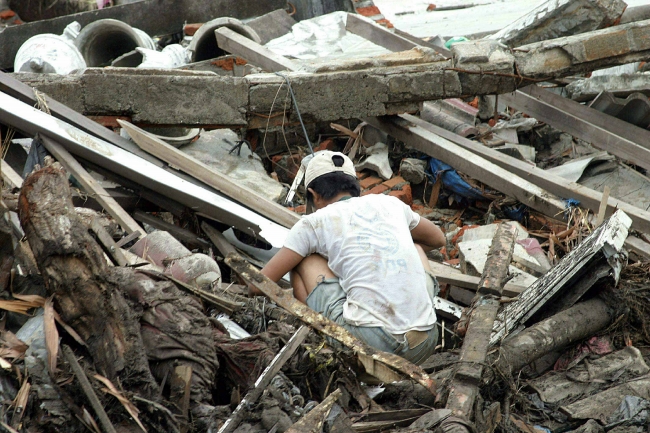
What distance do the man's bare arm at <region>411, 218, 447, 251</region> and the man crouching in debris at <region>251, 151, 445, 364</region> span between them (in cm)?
25

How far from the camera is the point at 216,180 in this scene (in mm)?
5246

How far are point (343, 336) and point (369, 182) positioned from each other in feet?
12.9

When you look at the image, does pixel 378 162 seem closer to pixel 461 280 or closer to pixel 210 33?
pixel 461 280

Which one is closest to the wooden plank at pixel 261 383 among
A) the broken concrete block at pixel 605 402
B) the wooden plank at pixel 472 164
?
the broken concrete block at pixel 605 402

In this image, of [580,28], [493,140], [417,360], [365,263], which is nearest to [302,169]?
[365,263]

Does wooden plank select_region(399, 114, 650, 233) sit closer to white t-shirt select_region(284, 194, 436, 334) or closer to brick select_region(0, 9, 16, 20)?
white t-shirt select_region(284, 194, 436, 334)

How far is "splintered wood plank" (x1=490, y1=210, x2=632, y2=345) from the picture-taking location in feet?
14.0

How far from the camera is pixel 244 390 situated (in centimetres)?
317

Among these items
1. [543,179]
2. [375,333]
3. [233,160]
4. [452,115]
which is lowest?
[543,179]

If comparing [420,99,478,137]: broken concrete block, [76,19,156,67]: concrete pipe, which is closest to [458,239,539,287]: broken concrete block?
[420,99,478,137]: broken concrete block

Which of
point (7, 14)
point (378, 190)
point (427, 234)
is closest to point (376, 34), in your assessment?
point (378, 190)

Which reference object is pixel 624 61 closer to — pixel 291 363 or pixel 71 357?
pixel 291 363

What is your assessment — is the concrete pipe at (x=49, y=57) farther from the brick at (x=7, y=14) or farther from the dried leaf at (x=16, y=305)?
the dried leaf at (x=16, y=305)

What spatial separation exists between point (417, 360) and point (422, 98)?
329 centimetres
